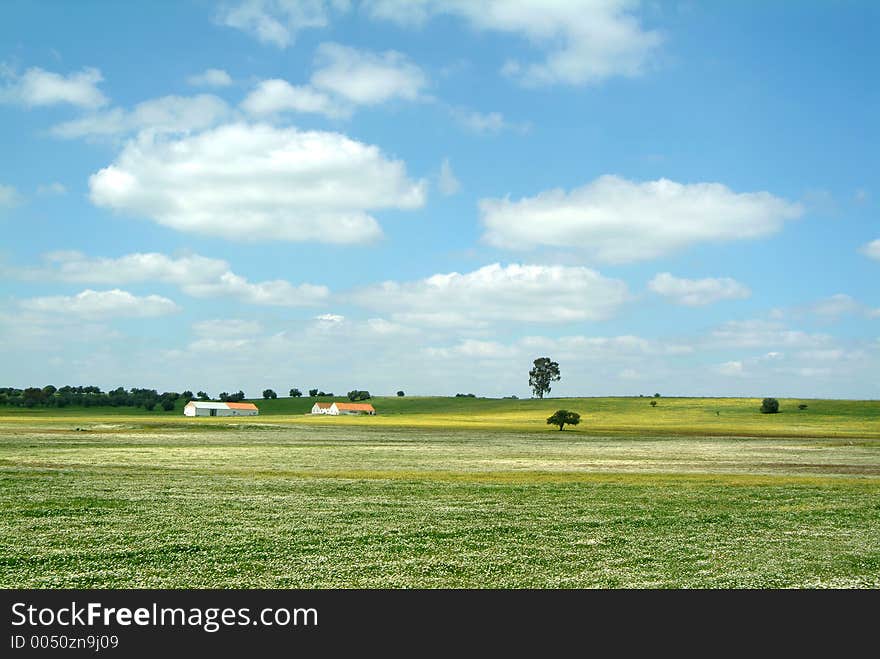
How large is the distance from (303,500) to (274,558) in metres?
10.9

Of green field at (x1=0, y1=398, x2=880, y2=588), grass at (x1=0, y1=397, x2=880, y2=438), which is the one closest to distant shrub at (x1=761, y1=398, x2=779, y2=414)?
grass at (x1=0, y1=397, x2=880, y2=438)

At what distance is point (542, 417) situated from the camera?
176 meters

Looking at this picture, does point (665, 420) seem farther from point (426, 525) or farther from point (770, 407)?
point (426, 525)

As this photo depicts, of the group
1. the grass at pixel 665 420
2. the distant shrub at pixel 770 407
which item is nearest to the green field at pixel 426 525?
the grass at pixel 665 420

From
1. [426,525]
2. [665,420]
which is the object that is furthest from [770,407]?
[426,525]

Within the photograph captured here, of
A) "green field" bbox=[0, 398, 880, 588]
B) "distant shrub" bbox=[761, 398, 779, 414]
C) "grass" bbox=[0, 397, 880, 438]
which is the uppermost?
"green field" bbox=[0, 398, 880, 588]

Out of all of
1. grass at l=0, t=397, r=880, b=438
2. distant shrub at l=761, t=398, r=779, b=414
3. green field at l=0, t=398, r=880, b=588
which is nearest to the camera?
green field at l=0, t=398, r=880, b=588

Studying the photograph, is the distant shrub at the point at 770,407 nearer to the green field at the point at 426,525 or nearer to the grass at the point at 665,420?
the grass at the point at 665,420

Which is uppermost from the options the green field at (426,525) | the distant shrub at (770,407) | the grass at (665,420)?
the green field at (426,525)

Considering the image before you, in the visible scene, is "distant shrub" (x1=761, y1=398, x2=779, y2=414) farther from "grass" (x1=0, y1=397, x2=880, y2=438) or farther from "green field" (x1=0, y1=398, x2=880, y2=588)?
"green field" (x1=0, y1=398, x2=880, y2=588)

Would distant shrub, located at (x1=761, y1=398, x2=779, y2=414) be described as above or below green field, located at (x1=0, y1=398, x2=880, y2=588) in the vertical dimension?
below

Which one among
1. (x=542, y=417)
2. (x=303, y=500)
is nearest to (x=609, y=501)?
(x=303, y=500)

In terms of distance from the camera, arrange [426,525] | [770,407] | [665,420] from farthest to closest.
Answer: [770,407] < [665,420] < [426,525]

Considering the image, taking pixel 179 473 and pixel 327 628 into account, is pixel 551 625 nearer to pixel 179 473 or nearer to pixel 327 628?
pixel 327 628
